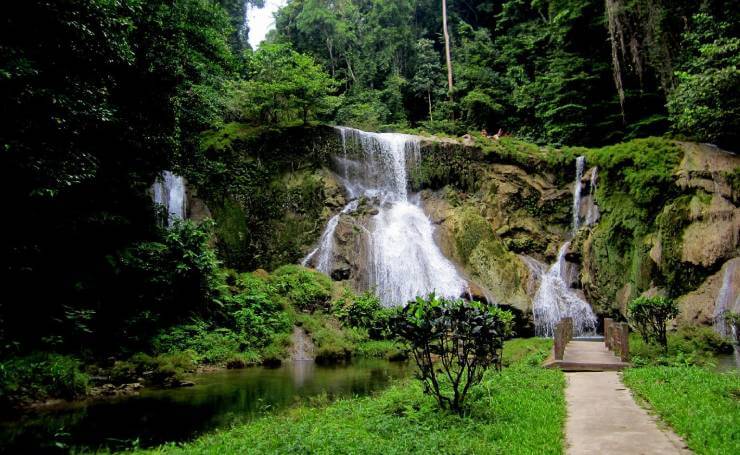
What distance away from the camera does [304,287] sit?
18.1m

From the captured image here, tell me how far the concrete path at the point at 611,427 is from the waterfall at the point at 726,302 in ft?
25.8

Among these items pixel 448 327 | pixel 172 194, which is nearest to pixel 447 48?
pixel 172 194

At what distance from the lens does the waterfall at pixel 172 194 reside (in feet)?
63.9

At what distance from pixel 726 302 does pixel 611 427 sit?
11.1 metres

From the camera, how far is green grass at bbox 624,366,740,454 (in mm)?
4738

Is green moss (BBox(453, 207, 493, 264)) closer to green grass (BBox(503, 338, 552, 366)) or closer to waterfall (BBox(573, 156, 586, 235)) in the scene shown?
waterfall (BBox(573, 156, 586, 235))

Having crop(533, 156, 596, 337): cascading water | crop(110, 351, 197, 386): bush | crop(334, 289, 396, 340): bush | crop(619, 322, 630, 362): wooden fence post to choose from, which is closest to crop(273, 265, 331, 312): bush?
crop(334, 289, 396, 340): bush

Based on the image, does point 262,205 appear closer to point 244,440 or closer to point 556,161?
point 556,161

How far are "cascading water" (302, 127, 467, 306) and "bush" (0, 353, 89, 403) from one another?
420 inches

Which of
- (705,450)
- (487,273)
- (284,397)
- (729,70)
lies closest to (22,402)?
(284,397)

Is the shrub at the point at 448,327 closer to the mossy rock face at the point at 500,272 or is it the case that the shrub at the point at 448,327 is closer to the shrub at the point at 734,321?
the shrub at the point at 734,321

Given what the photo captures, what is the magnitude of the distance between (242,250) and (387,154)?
8.66 metres

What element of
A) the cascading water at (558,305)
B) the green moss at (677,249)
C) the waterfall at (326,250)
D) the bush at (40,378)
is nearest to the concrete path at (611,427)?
the bush at (40,378)

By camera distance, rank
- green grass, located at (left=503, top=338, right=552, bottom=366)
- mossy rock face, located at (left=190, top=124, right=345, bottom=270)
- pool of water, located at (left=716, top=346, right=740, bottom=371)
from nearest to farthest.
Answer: pool of water, located at (left=716, top=346, right=740, bottom=371) < green grass, located at (left=503, top=338, right=552, bottom=366) < mossy rock face, located at (left=190, top=124, right=345, bottom=270)
